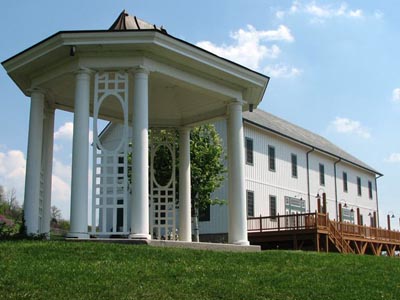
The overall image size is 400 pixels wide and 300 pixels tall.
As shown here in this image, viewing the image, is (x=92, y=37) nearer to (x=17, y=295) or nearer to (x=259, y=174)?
(x=17, y=295)

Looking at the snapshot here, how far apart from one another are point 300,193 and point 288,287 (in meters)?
31.6

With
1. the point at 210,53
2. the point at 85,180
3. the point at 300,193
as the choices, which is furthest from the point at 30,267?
the point at 300,193

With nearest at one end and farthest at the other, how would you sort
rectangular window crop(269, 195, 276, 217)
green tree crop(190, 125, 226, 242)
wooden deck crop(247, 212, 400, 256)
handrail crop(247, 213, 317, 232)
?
green tree crop(190, 125, 226, 242), wooden deck crop(247, 212, 400, 256), handrail crop(247, 213, 317, 232), rectangular window crop(269, 195, 276, 217)

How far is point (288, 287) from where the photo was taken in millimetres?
10586

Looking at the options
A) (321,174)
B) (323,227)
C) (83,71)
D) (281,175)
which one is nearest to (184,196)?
(83,71)

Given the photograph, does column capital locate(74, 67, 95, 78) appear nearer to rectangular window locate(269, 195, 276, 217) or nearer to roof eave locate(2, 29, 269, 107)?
roof eave locate(2, 29, 269, 107)

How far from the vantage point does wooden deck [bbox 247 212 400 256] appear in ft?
90.7

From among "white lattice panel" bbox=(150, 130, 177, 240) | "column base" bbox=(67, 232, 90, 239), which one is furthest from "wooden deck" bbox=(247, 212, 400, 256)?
"column base" bbox=(67, 232, 90, 239)

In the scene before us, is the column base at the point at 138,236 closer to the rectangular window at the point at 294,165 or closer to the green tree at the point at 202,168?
the green tree at the point at 202,168

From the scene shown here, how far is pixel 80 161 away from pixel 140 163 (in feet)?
4.81

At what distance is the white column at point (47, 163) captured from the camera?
1719cm

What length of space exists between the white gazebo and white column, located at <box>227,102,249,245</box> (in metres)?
0.03

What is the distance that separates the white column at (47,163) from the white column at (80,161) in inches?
134

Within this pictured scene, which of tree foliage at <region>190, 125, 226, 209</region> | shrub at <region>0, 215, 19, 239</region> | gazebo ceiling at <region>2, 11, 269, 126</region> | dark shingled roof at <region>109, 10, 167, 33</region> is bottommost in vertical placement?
shrub at <region>0, 215, 19, 239</region>
